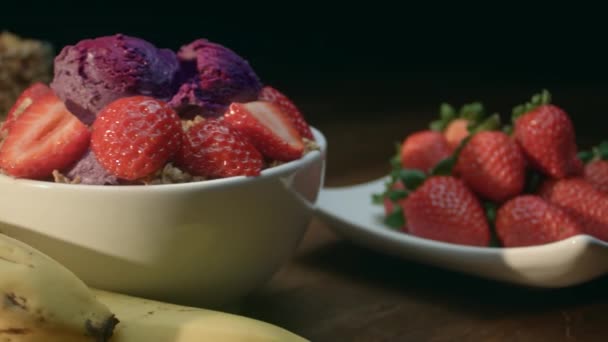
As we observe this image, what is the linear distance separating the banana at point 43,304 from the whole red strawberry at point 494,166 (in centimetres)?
54

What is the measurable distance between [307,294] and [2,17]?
2.20m

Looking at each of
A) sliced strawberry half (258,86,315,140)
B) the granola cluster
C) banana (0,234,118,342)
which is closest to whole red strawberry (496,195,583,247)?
sliced strawberry half (258,86,315,140)

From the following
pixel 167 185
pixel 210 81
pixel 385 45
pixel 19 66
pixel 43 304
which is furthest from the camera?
pixel 385 45

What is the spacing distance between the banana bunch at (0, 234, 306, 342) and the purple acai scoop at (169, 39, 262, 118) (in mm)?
233

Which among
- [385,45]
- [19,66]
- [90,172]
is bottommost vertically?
[385,45]

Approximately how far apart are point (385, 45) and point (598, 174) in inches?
102

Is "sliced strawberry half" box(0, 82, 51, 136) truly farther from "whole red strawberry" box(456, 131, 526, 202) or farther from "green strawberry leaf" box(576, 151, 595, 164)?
"green strawberry leaf" box(576, 151, 595, 164)

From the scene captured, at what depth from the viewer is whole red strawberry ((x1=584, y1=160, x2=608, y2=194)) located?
41.3 inches

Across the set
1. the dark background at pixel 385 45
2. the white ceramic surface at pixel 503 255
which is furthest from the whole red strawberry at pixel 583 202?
the dark background at pixel 385 45

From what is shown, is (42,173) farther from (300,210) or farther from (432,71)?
(432,71)

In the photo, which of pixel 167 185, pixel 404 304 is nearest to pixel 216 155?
pixel 167 185

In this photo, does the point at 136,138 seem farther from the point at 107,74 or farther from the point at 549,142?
the point at 549,142

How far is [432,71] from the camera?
3.24 meters

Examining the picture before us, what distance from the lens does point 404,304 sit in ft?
2.89
